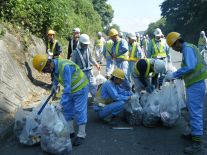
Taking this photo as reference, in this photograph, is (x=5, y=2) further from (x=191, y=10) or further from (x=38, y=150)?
(x=191, y=10)

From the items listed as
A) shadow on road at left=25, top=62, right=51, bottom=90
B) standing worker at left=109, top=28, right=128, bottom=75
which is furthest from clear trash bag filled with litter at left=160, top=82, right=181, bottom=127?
shadow on road at left=25, top=62, right=51, bottom=90

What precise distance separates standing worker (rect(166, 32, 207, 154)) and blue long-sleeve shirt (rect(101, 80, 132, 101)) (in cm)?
165

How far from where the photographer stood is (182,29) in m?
55.1

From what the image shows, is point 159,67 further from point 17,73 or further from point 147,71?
point 17,73

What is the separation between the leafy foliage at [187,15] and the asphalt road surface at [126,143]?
41008 mm

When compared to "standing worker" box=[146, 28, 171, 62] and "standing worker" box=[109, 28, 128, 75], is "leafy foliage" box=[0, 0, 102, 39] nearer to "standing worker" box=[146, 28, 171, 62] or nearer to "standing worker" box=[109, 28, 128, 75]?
"standing worker" box=[109, 28, 128, 75]

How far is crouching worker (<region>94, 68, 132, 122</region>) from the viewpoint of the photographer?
7246 millimetres

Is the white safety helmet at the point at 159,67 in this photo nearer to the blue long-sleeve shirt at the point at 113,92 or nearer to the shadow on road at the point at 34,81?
the blue long-sleeve shirt at the point at 113,92

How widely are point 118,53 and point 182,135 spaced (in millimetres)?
3943

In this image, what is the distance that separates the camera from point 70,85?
5.91 m

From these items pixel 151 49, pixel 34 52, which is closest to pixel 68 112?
pixel 151 49

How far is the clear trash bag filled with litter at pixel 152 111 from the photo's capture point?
23.0 feet

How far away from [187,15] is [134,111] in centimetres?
4841

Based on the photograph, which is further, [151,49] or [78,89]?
[151,49]
